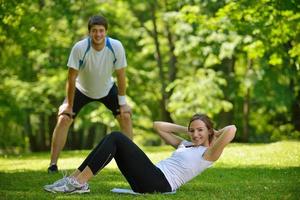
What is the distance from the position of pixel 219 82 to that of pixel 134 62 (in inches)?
184

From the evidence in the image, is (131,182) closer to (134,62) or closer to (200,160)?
(200,160)

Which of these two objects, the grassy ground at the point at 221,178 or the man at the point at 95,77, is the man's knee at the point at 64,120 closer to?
the man at the point at 95,77

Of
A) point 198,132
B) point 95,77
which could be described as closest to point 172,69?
point 95,77

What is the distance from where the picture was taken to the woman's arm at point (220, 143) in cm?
651

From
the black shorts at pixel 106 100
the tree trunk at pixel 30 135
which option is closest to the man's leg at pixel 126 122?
the black shorts at pixel 106 100

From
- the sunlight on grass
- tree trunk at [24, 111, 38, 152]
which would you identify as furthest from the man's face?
tree trunk at [24, 111, 38, 152]

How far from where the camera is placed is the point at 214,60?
1891 cm

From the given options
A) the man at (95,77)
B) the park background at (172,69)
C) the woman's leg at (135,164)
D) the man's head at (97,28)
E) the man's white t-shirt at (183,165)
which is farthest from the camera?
the park background at (172,69)

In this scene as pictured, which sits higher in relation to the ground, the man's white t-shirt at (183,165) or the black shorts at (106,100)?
the black shorts at (106,100)

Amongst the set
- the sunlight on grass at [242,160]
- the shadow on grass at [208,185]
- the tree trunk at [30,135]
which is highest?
the shadow on grass at [208,185]

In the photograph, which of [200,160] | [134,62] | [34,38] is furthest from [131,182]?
[134,62]

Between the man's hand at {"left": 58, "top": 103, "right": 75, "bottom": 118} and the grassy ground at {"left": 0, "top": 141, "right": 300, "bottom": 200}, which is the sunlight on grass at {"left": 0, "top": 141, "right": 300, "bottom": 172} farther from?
the man's hand at {"left": 58, "top": 103, "right": 75, "bottom": 118}

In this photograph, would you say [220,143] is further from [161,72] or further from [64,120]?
[161,72]

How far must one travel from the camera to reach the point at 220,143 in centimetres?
658
